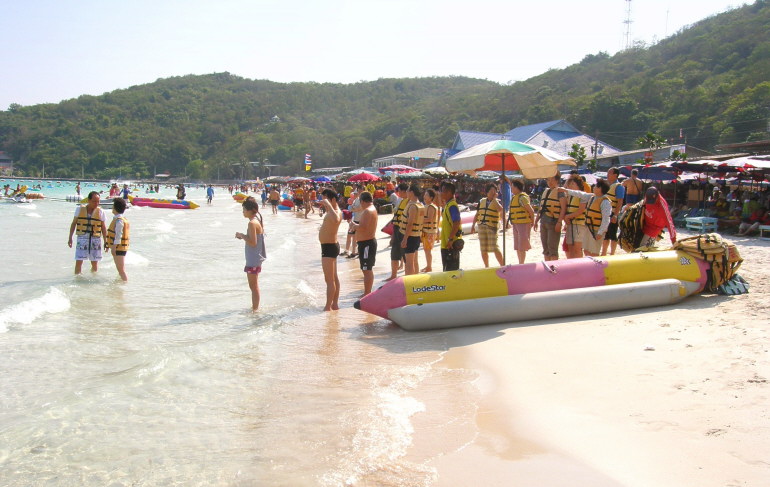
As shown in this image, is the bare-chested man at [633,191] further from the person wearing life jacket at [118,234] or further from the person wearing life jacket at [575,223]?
the person wearing life jacket at [118,234]

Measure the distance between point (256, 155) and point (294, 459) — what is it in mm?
125813

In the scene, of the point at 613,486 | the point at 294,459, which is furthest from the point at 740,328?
the point at 294,459

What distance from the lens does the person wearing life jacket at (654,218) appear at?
302 inches

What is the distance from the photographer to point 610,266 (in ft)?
21.5

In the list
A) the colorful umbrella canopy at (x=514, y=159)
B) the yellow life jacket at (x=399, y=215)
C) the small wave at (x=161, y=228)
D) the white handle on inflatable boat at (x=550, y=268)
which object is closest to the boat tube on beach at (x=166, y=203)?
the small wave at (x=161, y=228)

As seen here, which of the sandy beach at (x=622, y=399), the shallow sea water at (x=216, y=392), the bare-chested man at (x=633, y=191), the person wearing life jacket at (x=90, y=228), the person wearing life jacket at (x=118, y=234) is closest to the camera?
the sandy beach at (x=622, y=399)

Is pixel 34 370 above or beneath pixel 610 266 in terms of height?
beneath

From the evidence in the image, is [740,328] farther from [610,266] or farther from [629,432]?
[629,432]

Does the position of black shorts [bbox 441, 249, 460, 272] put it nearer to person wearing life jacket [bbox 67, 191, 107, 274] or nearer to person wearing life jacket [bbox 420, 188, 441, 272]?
person wearing life jacket [bbox 420, 188, 441, 272]

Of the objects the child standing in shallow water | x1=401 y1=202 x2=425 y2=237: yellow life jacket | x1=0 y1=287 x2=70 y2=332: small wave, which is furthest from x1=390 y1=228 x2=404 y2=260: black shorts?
x1=0 y1=287 x2=70 y2=332: small wave

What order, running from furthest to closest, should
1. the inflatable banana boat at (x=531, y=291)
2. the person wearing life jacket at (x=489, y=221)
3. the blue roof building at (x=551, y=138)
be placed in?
the blue roof building at (x=551, y=138)
the person wearing life jacket at (x=489, y=221)
the inflatable banana boat at (x=531, y=291)

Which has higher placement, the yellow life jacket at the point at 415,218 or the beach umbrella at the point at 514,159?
the beach umbrella at the point at 514,159

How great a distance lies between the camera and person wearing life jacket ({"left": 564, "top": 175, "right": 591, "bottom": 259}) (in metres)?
7.62

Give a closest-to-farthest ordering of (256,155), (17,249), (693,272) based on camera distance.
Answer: (693,272) → (17,249) → (256,155)
